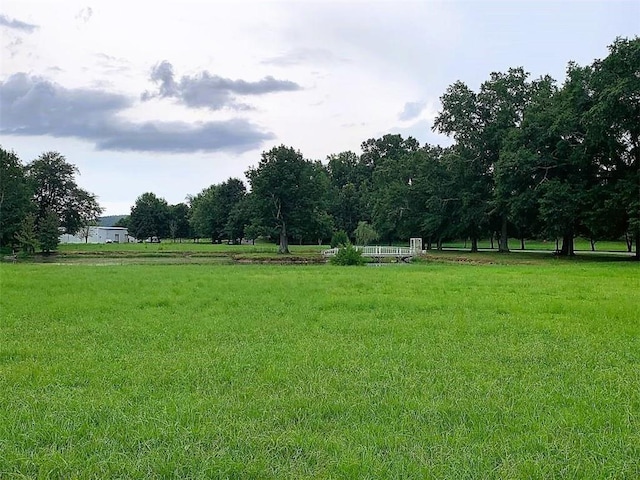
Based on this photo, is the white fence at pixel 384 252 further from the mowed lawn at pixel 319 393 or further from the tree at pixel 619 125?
the mowed lawn at pixel 319 393

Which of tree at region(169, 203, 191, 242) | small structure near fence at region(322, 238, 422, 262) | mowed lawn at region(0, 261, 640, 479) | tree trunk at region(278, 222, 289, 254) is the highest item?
tree at region(169, 203, 191, 242)

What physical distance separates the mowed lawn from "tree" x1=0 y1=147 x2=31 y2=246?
46.8 metres

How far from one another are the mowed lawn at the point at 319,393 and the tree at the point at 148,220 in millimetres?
89069

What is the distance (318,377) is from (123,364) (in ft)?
7.50

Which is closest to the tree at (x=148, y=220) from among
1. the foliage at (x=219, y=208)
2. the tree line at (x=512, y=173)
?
the foliage at (x=219, y=208)

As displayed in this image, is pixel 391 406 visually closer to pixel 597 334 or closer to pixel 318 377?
pixel 318 377

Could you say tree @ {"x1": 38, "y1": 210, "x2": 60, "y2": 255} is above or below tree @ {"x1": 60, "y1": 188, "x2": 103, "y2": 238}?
below

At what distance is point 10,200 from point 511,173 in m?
45.5

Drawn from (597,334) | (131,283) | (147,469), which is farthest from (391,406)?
(131,283)

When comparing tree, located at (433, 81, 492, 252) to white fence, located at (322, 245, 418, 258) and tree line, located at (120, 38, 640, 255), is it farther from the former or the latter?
white fence, located at (322, 245, 418, 258)

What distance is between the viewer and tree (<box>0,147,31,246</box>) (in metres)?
50.5

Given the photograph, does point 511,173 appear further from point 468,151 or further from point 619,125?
point 468,151

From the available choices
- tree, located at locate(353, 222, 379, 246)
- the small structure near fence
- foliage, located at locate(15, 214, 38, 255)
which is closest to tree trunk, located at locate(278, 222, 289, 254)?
tree, located at locate(353, 222, 379, 246)

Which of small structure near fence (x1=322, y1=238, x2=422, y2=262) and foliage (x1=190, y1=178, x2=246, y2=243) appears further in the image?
foliage (x1=190, y1=178, x2=246, y2=243)
